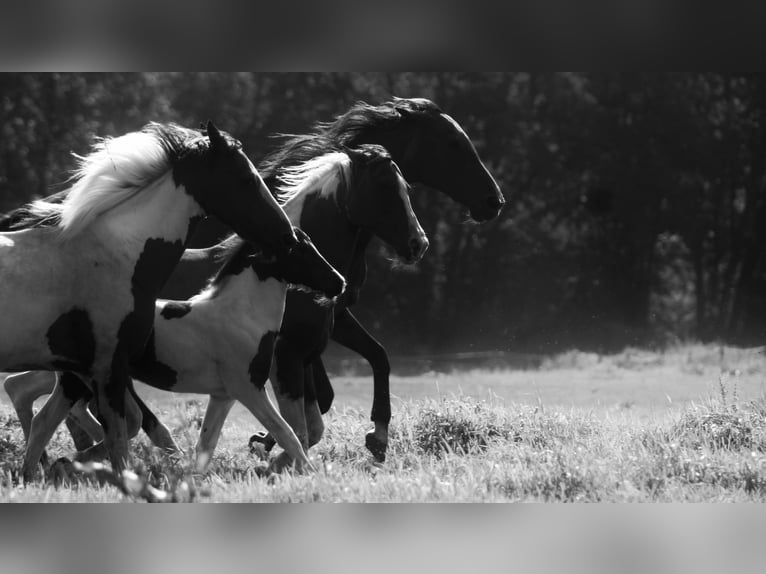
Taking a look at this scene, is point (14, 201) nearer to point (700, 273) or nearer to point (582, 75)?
point (582, 75)

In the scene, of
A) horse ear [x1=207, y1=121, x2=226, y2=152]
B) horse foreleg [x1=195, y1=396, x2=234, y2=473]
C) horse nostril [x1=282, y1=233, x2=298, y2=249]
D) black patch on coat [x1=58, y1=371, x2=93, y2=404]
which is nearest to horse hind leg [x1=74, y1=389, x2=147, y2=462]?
black patch on coat [x1=58, y1=371, x2=93, y2=404]

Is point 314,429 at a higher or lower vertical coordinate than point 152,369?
lower

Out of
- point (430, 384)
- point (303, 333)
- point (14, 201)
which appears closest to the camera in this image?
point (303, 333)

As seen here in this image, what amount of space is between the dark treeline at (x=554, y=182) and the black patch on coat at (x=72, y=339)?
14.8m

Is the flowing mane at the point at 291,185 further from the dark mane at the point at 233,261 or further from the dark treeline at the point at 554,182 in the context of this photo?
the dark treeline at the point at 554,182

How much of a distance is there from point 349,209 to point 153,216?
5.33 ft

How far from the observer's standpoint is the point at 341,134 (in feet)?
26.8

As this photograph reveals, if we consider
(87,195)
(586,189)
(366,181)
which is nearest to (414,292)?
(586,189)

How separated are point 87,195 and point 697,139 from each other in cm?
1816

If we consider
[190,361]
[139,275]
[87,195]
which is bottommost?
[190,361]

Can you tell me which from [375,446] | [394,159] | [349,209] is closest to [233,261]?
[349,209]

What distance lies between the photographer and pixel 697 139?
22.0 meters

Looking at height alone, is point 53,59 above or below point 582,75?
below

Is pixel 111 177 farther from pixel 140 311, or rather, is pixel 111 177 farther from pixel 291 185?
pixel 291 185
